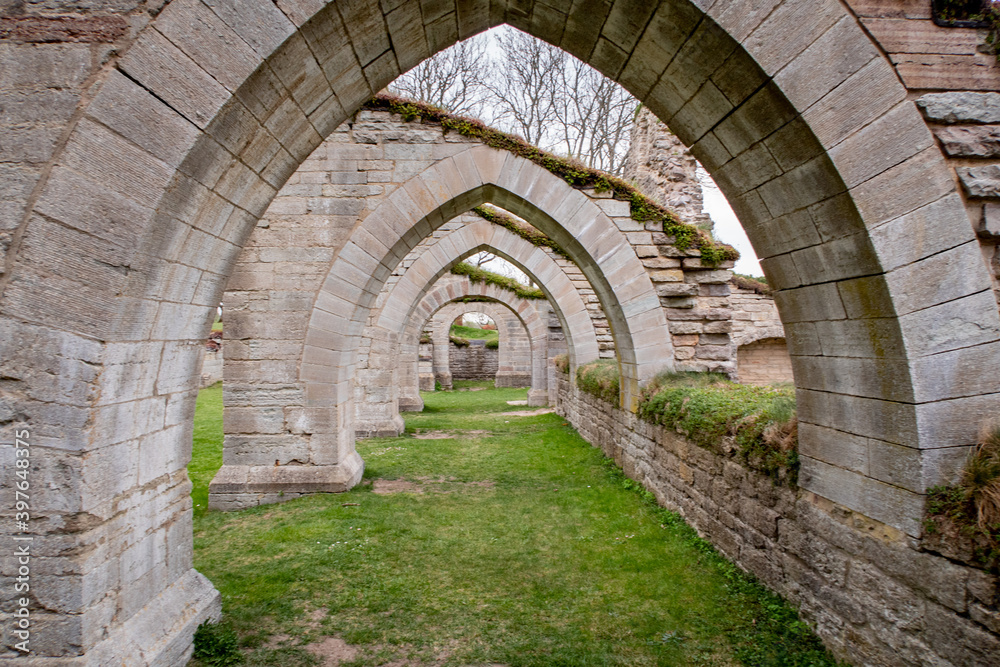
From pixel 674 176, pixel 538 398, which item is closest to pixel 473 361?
pixel 538 398

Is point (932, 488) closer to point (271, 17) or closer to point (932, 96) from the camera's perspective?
point (932, 96)

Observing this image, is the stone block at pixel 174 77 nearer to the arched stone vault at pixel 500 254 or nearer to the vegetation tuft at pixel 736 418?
the vegetation tuft at pixel 736 418

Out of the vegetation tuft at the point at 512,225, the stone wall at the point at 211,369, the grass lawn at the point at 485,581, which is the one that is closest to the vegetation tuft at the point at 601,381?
the grass lawn at the point at 485,581

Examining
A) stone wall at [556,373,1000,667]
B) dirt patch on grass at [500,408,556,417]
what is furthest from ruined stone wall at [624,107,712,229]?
dirt patch on grass at [500,408,556,417]

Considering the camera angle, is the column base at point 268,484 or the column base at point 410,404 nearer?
the column base at point 268,484

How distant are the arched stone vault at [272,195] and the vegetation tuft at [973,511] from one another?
72 mm

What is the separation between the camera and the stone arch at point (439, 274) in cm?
1097

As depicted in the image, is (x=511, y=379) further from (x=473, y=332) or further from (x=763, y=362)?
(x=763, y=362)

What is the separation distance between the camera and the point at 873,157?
2.26m

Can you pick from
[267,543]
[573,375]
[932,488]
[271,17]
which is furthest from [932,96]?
[573,375]

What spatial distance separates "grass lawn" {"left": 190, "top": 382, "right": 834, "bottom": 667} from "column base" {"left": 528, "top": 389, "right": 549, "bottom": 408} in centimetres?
921

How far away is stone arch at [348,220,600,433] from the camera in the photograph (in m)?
11.0

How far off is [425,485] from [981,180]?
6.09 m

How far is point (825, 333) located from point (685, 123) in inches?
50.7
